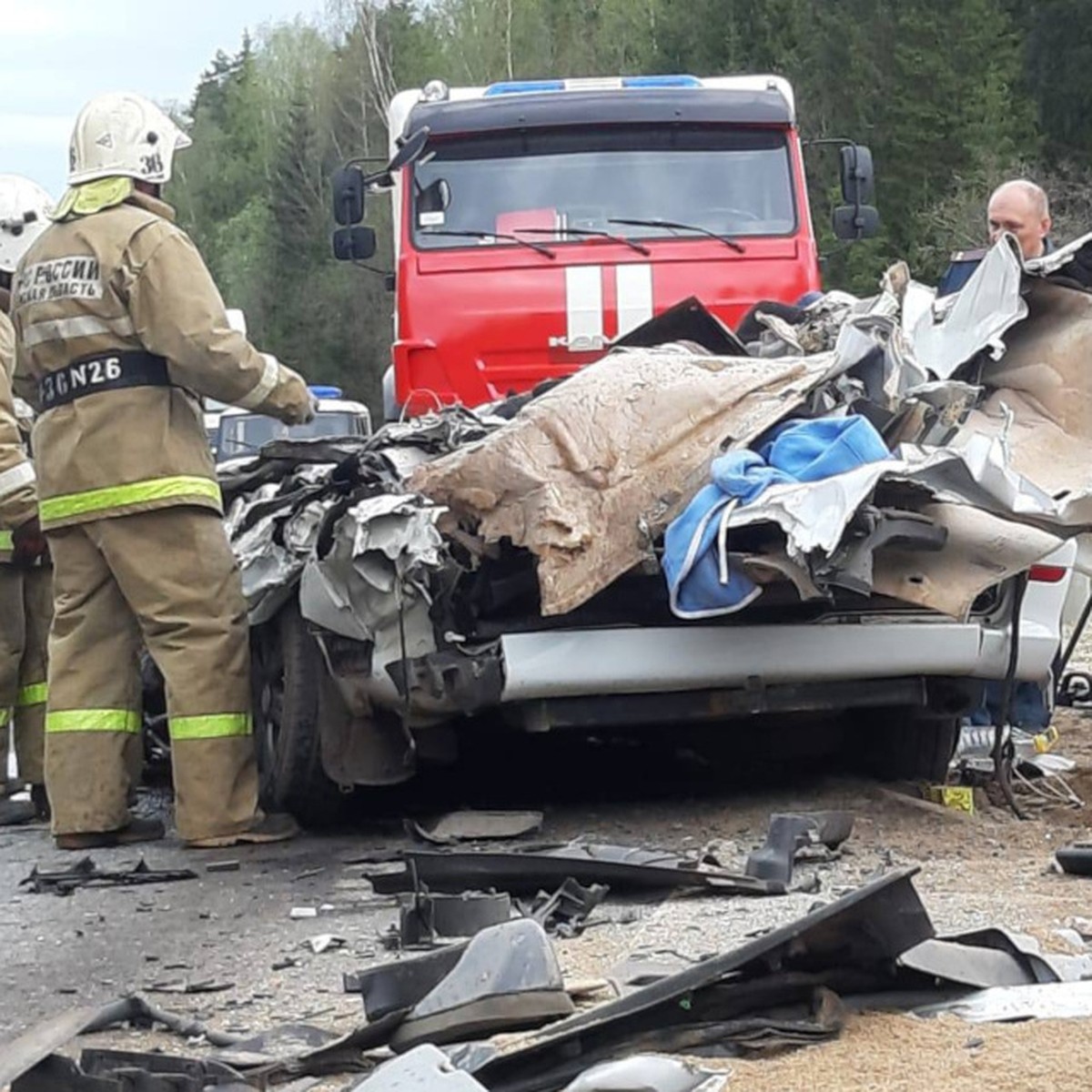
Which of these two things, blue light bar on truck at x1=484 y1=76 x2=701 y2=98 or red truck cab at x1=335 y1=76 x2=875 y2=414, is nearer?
red truck cab at x1=335 y1=76 x2=875 y2=414

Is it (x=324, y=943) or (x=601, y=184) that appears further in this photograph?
(x=601, y=184)

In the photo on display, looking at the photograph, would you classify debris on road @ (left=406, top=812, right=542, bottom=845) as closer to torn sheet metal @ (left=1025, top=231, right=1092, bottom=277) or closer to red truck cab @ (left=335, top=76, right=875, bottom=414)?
torn sheet metal @ (left=1025, top=231, right=1092, bottom=277)

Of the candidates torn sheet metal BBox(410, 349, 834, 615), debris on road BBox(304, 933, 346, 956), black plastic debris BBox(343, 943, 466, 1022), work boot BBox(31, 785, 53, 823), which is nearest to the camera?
black plastic debris BBox(343, 943, 466, 1022)

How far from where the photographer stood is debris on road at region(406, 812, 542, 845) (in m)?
5.41

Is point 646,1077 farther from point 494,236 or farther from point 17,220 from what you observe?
point 494,236

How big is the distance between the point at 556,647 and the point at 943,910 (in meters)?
1.25

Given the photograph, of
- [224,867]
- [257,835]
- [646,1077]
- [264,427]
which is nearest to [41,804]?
[257,835]

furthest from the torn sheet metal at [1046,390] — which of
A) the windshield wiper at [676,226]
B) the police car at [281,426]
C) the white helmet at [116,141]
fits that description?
the police car at [281,426]

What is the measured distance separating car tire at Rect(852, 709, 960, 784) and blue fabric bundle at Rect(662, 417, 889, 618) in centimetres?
112

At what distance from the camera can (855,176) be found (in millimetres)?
10047

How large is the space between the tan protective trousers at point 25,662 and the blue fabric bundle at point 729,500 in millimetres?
3161

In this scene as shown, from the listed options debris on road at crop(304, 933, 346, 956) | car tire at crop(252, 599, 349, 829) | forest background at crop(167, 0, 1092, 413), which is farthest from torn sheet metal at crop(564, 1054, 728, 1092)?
forest background at crop(167, 0, 1092, 413)

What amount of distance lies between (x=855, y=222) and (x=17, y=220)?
410 cm

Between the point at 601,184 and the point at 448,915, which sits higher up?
the point at 601,184
